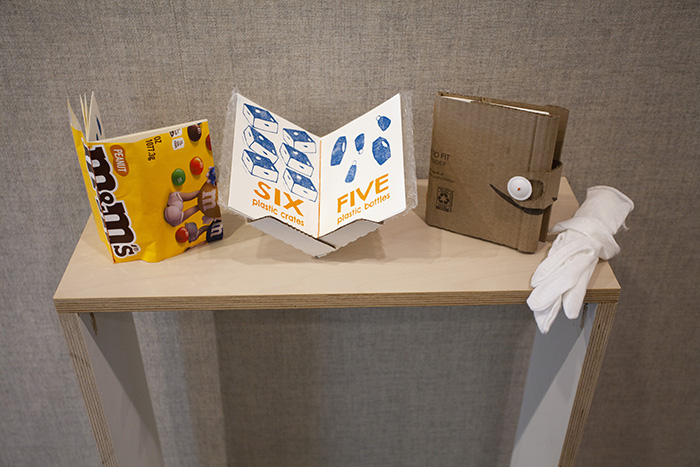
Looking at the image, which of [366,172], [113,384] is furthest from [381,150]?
[113,384]

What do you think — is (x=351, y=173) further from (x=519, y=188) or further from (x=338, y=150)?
(x=519, y=188)

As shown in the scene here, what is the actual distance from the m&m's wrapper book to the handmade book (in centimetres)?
8

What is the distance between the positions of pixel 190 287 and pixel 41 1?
1.87 ft

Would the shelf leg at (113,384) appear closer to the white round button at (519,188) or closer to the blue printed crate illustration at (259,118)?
the blue printed crate illustration at (259,118)

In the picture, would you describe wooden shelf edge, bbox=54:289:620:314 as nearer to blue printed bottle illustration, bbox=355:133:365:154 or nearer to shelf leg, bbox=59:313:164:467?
shelf leg, bbox=59:313:164:467

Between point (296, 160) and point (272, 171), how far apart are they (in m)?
0.06

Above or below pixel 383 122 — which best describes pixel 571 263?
below

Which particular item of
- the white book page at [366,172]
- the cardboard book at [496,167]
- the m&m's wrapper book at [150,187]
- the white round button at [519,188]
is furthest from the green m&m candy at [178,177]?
the white round button at [519,188]

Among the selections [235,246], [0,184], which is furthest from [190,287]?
[0,184]

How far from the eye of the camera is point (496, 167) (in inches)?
33.9

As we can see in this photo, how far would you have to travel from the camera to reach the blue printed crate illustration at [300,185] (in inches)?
35.1

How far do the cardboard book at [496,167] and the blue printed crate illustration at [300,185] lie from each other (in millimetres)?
194

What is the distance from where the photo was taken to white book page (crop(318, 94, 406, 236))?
0.81 m

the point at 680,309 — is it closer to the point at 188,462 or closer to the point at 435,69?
the point at 435,69
